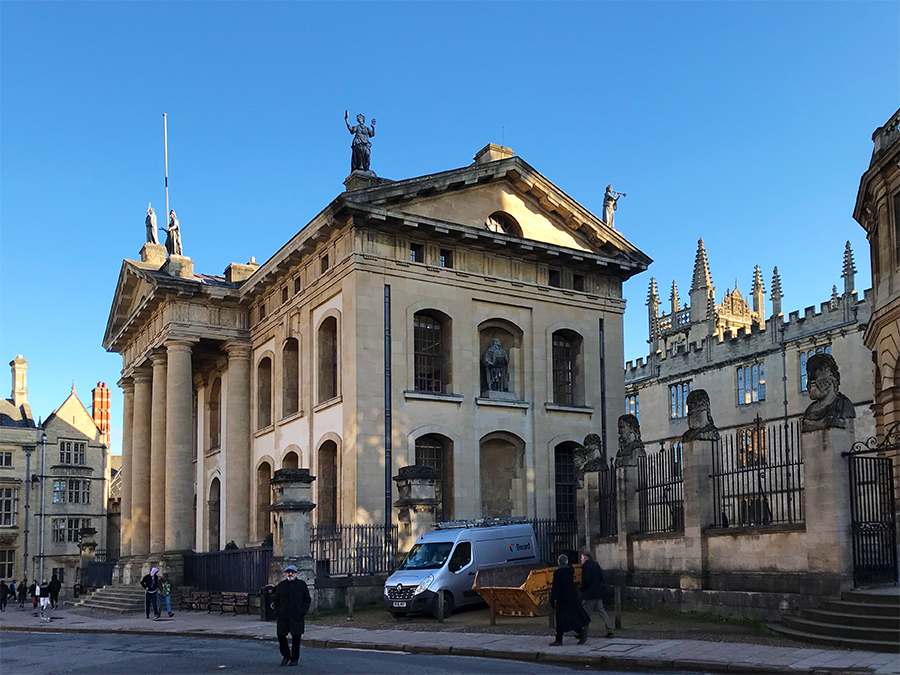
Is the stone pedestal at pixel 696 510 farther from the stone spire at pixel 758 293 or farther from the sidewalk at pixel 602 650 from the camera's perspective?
the stone spire at pixel 758 293

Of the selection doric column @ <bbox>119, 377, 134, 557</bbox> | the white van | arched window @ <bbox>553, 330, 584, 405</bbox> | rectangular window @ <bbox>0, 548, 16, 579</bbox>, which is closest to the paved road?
the white van

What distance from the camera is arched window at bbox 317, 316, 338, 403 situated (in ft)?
111

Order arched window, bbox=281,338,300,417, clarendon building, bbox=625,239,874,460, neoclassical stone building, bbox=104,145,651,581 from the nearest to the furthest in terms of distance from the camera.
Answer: neoclassical stone building, bbox=104,145,651,581 → arched window, bbox=281,338,300,417 → clarendon building, bbox=625,239,874,460

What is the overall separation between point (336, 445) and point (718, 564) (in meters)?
15.3

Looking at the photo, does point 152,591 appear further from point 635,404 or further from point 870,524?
point 635,404

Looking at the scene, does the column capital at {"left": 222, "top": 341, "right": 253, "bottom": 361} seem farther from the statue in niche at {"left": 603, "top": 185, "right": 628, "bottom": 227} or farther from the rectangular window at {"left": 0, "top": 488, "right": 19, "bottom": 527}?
the rectangular window at {"left": 0, "top": 488, "right": 19, "bottom": 527}

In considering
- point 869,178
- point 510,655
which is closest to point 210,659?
point 510,655

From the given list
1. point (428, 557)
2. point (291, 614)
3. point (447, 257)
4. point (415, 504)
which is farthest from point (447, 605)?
point (447, 257)

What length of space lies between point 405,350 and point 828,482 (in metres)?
17.0

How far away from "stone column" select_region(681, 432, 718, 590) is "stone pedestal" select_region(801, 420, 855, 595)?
291 cm

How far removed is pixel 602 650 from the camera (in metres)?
16.2

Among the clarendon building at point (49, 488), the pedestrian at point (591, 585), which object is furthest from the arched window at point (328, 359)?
the clarendon building at point (49, 488)

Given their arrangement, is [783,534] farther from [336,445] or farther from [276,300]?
[276,300]

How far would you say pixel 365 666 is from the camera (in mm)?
15180
